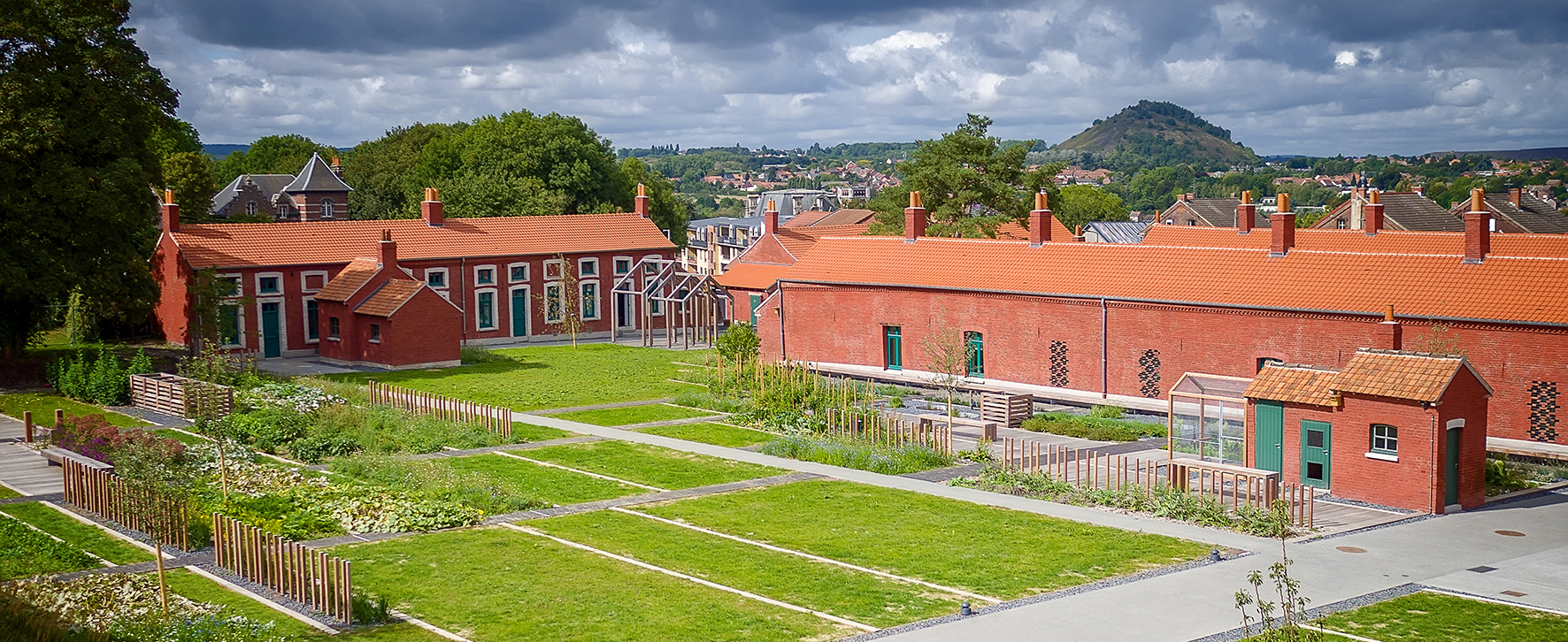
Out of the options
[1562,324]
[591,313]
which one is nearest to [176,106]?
[591,313]

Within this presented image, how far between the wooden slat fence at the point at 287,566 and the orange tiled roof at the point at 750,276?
34.8 metres

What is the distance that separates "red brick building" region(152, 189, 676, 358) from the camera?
151ft

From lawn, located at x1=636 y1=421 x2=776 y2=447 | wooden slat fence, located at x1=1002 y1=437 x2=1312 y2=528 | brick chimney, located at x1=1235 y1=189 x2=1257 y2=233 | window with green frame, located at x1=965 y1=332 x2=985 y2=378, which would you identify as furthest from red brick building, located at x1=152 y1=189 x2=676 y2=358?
wooden slat fence, located at x1=1002 y1=437 x2=1312 y2=528

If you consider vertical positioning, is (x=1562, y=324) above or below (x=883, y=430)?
above

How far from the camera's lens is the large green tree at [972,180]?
174 feet

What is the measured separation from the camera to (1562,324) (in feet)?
89.6

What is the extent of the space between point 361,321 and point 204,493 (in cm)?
2395

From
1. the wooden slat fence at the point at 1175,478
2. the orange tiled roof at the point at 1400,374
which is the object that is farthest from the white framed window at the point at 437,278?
the orange tiled roof at the point at 1400,374

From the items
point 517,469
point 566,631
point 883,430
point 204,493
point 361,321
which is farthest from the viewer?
point 361,321

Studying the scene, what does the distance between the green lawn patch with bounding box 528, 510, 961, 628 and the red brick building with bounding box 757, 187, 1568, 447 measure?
1461 cm

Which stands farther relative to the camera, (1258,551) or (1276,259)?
(1276,259)

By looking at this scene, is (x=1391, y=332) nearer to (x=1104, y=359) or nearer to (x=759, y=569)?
(x=1104, y=359)

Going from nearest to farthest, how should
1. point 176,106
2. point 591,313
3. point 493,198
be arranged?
point 176,106, point 591,313, point 493,198

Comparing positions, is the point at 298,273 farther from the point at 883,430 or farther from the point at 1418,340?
the point at 1418,340
